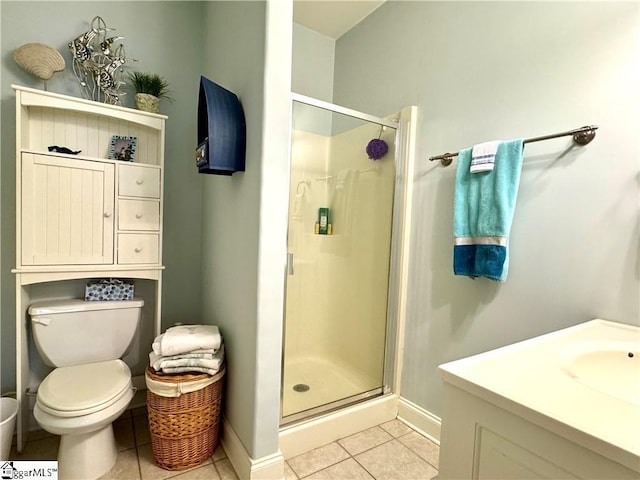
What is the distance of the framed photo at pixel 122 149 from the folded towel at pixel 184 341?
3.33 ft

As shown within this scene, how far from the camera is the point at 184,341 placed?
4.73ft

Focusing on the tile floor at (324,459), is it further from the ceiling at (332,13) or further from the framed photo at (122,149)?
the ceiling at (332,13)

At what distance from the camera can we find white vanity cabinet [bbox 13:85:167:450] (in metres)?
1.47

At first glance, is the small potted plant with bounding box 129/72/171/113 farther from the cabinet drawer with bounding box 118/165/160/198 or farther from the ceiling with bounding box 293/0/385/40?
the ceiling with bounding box 293/0/385/40

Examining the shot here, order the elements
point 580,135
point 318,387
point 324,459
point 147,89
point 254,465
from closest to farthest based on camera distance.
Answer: point 580,135 < point 254,465 < point 324,459 < point 147,89 < point 318,387

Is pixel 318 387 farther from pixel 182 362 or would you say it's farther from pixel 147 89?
pixel 147 89

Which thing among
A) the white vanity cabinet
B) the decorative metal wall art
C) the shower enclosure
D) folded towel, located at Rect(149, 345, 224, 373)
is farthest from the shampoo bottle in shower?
the decorative metal wall art

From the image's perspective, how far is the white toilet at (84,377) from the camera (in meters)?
1.27

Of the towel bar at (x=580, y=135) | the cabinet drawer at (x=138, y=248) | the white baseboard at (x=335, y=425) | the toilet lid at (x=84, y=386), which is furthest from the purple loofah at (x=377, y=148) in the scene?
the toilet lid at (x=84, y=386)

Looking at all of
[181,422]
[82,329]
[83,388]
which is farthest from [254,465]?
[82,329]

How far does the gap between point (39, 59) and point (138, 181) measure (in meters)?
0.68

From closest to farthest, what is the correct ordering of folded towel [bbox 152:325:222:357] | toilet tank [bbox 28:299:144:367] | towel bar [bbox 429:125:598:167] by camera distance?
towel bar [bbox 429:125:598:167] < folded towel [bbox 152:325:222:357] < toilet tank [bbox 28:299:144:367]

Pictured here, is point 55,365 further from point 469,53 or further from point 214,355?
point 469,53

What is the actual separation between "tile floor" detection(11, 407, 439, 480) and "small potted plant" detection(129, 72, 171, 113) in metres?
1.82
